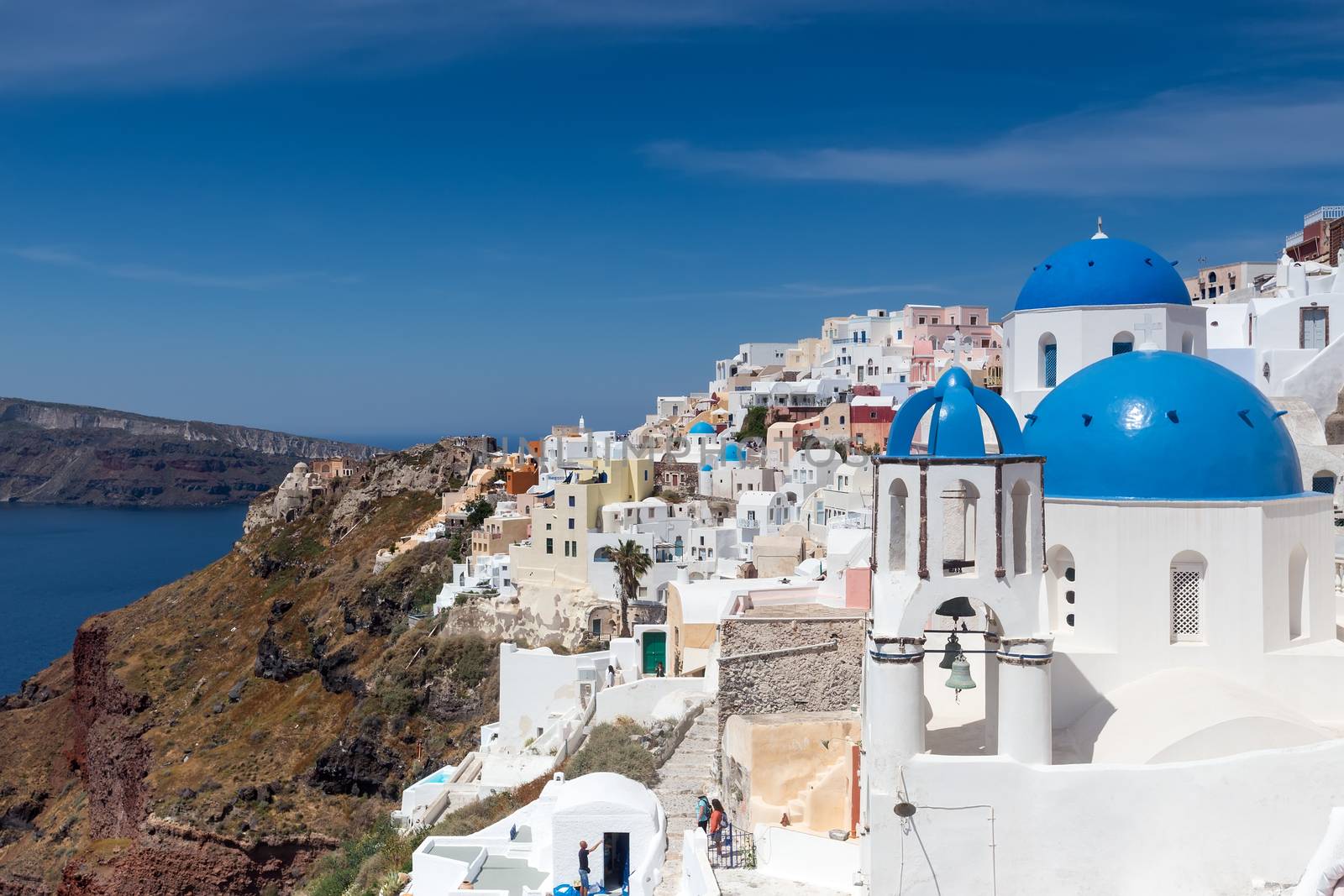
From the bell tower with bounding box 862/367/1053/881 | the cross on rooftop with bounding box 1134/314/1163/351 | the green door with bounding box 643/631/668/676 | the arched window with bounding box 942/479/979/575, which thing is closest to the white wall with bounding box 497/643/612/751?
the green door with bounding box 643/631/668/676

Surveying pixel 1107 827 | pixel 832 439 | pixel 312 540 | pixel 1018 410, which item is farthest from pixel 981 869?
pixel 312 540

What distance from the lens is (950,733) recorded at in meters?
11.5

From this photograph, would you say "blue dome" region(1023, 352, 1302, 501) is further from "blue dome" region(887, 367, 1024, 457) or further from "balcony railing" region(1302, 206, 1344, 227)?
"balcony railing" region(1302, 206, 1344, 227)

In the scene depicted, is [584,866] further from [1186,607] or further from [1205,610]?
[1205,610]

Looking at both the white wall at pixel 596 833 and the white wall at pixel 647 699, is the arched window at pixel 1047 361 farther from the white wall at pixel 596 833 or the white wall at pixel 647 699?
the white wall at pixel 596 833

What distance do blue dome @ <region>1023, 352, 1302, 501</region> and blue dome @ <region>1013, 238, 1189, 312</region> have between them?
5.29 meters

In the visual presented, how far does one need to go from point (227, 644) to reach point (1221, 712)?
166ft

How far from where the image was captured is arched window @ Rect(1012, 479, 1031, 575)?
1010 centimetres

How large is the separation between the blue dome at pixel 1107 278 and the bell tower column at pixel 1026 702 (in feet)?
33.5

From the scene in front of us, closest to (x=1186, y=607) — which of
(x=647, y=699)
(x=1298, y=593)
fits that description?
(x=1298, y=593)

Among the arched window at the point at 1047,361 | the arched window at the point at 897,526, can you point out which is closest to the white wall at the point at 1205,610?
the arched window at the point at 897,526

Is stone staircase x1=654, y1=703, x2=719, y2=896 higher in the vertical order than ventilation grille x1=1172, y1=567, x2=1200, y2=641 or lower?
lower

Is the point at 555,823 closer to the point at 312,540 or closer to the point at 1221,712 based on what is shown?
the point at 1221,712

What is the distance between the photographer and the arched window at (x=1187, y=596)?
11867 mm
